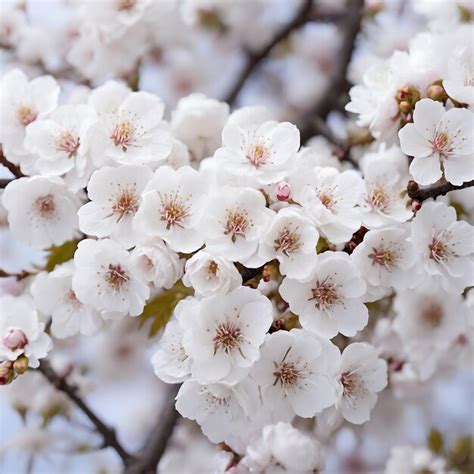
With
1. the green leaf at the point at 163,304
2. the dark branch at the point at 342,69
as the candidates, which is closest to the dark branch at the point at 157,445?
the green leaf at the point at 163,304

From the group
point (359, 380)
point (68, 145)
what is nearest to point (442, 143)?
point (359, 380)

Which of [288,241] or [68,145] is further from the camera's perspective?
[68,145]

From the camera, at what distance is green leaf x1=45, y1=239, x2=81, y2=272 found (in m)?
1.67

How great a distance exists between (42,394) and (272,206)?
3.99ft

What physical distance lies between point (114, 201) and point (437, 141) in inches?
22.9

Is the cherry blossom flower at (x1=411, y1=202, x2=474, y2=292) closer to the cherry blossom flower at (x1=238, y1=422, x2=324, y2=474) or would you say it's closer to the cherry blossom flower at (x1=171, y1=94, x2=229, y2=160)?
the cherry blossom flower at (x1=238, y1=422, x2=324, y2=474)

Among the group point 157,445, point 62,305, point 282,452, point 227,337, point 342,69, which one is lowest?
point 157,445

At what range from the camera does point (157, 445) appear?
6.75 ft

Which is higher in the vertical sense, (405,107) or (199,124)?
(405,107)

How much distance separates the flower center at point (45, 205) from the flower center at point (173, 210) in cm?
27

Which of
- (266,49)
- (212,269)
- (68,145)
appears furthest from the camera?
(266,49)

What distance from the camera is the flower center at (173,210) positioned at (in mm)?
1396

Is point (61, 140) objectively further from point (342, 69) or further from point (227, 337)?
point (342, 69)

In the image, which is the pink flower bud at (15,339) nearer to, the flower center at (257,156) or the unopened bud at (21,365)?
the unopened bud at (21,365)
